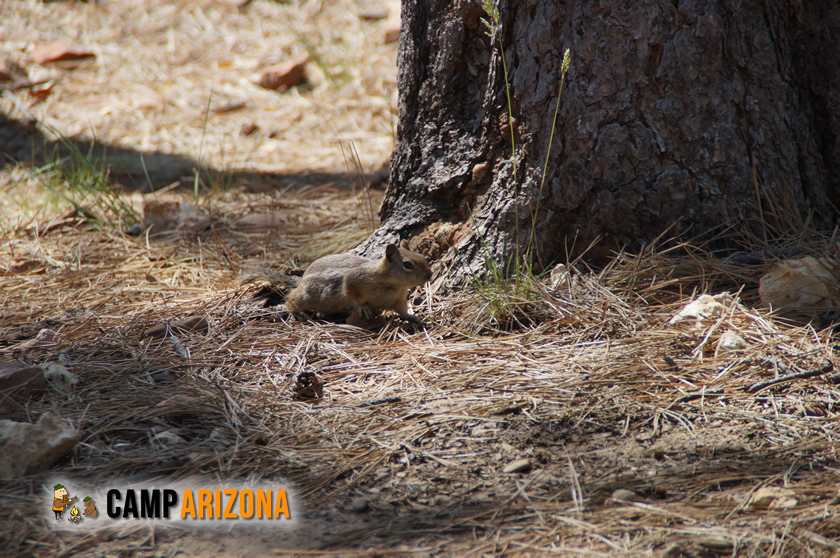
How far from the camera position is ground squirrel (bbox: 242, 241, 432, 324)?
3209mm

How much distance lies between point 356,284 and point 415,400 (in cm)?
114

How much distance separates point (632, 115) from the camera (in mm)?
2855

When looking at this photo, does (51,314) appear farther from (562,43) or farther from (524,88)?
(562,43)

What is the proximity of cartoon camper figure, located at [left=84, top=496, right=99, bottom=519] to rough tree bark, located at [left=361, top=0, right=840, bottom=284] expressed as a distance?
5.90ft

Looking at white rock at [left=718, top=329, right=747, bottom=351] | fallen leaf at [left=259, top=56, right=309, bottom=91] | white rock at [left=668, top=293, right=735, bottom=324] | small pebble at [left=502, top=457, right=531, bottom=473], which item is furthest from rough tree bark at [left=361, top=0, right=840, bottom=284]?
fallen leaf at [left=259, top=56, right=309, bottom=91]

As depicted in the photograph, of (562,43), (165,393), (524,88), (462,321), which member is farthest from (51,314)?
(562,43)

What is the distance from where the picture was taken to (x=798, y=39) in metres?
3.00

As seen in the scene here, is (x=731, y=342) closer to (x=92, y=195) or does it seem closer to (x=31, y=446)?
(x=31, y=446)

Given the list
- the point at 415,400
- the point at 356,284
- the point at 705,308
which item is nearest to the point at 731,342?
the point at 705,308

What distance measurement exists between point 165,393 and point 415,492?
3.38 feet

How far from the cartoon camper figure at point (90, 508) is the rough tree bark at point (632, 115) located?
1.80 metres

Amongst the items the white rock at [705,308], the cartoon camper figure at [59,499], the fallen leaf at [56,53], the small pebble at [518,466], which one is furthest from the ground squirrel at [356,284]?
the fallen leaf at [56,53]

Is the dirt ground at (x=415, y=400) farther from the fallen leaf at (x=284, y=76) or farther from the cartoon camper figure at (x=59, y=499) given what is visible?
the fallen leaf at (x=284, y=76)

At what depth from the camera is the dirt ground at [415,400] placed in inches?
65.7
